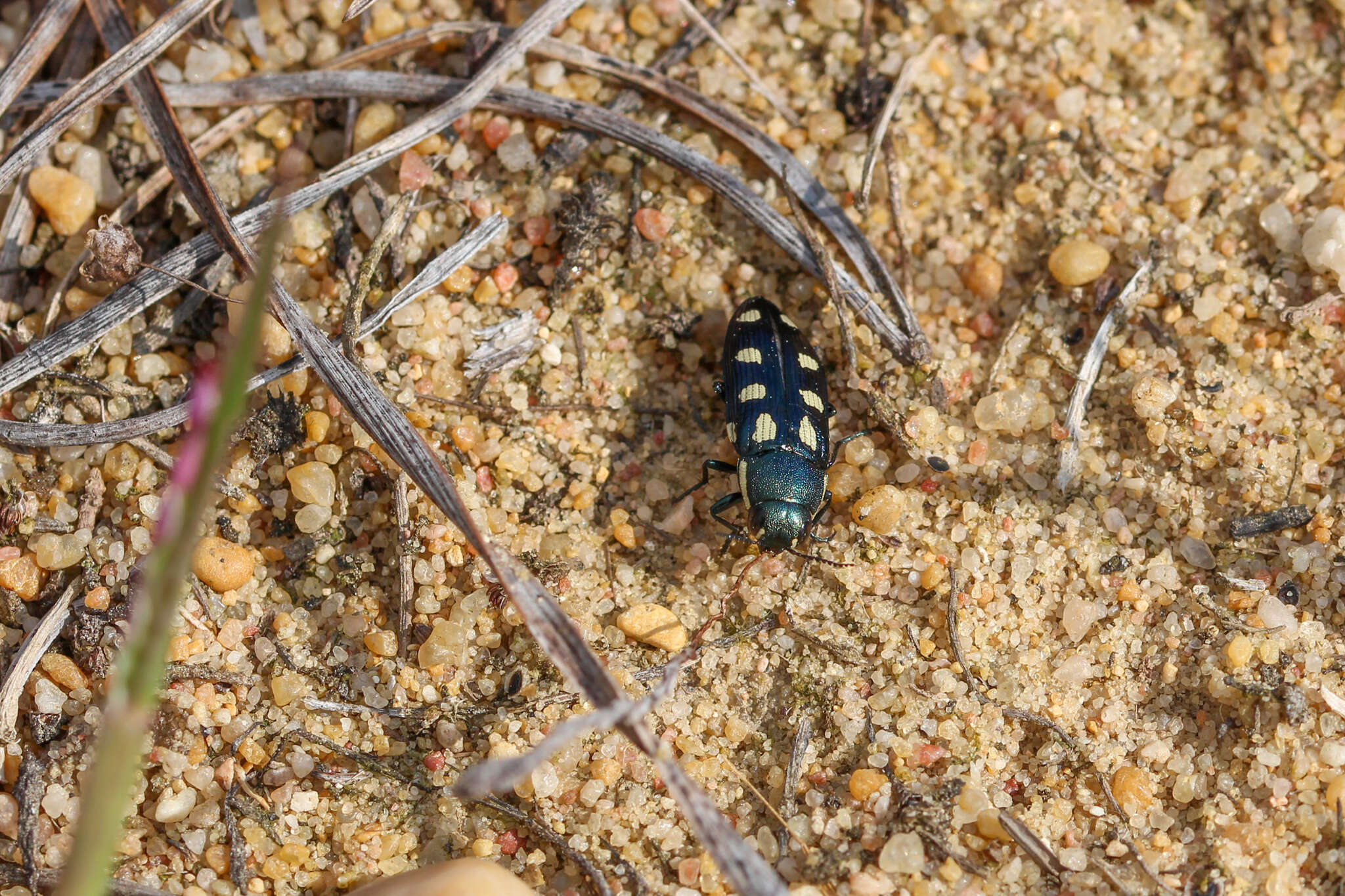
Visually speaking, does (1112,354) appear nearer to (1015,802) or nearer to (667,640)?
(1015,802)

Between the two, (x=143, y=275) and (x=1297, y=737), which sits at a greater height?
(x=143, y=275)

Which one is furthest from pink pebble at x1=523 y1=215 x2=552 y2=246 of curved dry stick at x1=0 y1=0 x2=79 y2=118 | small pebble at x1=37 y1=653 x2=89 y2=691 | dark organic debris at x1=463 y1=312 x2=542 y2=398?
small pebble at x1=37 y1=653 x2=89 y2=691

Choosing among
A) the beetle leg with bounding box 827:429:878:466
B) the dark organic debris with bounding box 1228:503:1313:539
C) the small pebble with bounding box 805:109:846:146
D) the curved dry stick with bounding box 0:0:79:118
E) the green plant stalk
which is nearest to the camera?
the green plant stalk

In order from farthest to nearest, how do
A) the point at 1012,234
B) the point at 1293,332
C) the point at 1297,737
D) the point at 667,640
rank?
the point at 1012,234, the point at 1293,332, the point at 667,640, the point at 1297,737

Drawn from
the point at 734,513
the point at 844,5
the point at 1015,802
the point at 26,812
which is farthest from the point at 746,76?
the point at 26,812

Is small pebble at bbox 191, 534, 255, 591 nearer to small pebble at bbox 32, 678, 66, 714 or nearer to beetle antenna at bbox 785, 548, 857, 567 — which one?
small pebble at bbox 32, 678, 66, 714

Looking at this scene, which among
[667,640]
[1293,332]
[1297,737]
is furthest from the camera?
[1293,332]

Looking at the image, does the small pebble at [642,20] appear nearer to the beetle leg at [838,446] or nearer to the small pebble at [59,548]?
the beetle leg at [838,446]
